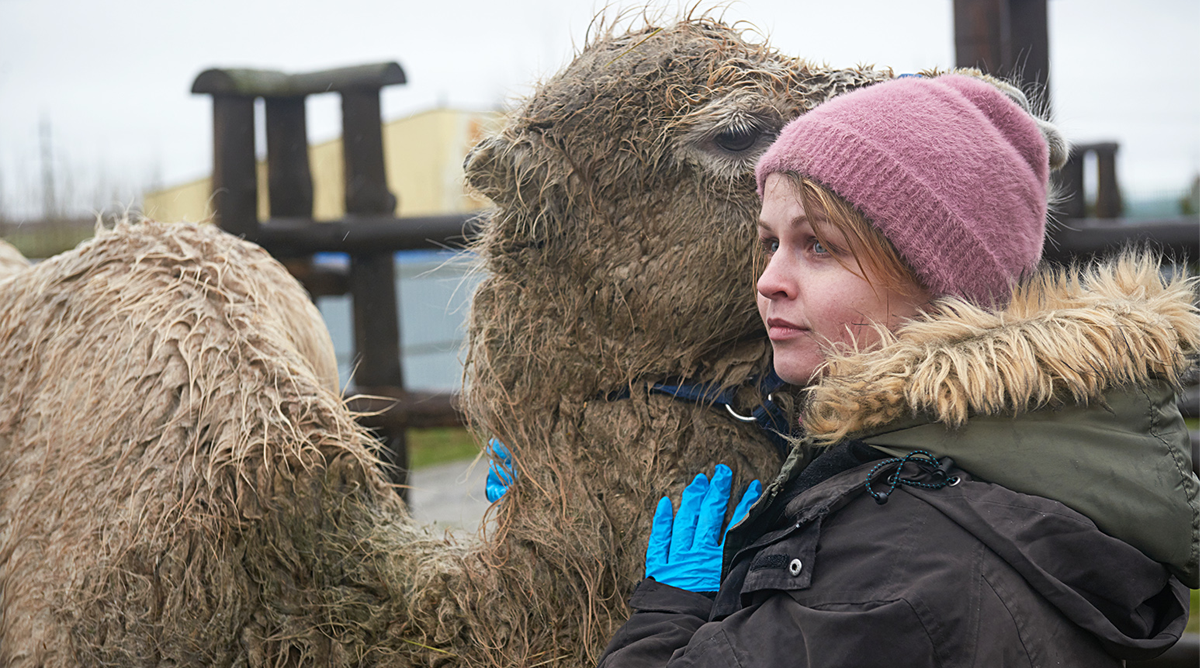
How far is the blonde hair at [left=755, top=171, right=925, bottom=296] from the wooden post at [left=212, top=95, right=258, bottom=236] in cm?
280

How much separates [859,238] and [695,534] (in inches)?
21.8

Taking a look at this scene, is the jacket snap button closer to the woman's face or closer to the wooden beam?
the woman's face

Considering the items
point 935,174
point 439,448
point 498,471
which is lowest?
point 439,448

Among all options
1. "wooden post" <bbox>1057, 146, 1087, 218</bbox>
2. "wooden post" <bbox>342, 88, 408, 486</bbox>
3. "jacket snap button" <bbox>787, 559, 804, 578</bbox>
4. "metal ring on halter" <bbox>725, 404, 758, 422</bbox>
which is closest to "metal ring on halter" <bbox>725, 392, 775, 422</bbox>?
"metal ring on halter" <bbox>725, 404, 758, 422</bbox>

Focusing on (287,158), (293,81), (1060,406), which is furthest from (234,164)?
(1060,406)

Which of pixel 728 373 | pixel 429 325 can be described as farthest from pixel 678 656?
pixel 429 325

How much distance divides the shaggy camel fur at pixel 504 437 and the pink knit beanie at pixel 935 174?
0.86 ft

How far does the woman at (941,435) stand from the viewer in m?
1.10

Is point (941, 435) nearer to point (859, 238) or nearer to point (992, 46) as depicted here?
point (859, 238)

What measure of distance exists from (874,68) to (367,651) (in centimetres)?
148

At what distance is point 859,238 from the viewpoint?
1.36 metres

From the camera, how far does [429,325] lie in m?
12.1

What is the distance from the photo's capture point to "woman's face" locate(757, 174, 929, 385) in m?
1.38

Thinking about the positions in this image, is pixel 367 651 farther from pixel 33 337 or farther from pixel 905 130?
pixel 905 130
